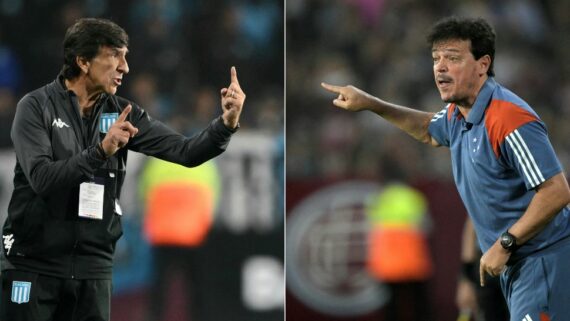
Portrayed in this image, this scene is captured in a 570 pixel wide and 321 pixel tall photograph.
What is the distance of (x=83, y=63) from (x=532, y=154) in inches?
71.7

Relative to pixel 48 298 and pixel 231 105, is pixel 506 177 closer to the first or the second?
pixel 231 105

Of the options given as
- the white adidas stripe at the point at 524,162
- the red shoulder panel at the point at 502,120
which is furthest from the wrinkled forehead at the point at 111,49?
the white adidas stripe at the point at 524,162

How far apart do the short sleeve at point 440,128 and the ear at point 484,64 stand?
328mm

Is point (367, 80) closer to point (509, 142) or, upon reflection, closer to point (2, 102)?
point (2, 102)

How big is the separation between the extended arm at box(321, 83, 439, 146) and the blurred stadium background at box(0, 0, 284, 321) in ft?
10.5

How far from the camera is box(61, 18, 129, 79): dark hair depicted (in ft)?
11.7

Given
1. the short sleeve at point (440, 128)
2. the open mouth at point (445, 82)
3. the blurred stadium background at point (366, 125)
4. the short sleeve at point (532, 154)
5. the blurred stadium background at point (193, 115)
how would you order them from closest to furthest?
the short sleeve at point (532, 154), the open mouth at point (445, 82), the short sleeve at point (440, 128), the blurred stadium background at point (193, 115), the blurred stadium background at point (366, 125)

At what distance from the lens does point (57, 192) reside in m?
3.39

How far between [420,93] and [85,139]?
5.76m

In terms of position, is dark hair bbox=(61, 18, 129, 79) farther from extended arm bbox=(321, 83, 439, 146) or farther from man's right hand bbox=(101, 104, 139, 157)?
extended arm bbox=(321, 83, 439, 146)

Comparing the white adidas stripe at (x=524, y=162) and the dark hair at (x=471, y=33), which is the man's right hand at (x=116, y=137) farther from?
the white adidas stripe at (x=524, y=162)

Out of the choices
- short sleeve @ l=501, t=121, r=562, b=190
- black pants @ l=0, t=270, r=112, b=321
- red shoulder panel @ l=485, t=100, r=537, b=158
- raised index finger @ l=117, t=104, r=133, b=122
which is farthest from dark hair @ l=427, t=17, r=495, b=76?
black pants @ l=0, t=270, r=112, b=321

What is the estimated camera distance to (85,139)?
3525 mm

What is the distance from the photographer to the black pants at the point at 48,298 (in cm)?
337
